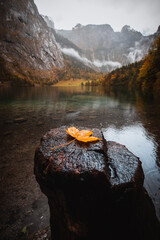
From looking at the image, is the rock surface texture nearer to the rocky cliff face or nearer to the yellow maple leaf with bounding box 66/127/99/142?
the yellow maple leaf with bounding box 66/127/99/142

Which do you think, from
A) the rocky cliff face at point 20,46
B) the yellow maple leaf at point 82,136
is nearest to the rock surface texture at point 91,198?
the yellow maple leaf at point 82,136

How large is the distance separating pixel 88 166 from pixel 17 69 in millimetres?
188954

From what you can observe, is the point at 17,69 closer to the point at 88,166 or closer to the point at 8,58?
the point at 8,58

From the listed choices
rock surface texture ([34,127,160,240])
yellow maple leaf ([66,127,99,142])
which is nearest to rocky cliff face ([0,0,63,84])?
yellow maple leaf ([66,127,99,142])

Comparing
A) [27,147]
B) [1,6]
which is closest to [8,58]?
[1,6]

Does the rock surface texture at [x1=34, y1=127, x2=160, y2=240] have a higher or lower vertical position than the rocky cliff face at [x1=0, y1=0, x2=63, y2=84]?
lower

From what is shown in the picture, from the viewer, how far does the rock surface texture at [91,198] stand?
57.2 inches

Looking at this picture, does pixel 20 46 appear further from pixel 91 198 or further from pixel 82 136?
pixel 91 198

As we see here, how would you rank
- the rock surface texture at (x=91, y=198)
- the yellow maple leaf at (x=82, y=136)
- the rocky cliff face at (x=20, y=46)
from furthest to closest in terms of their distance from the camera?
the rocky cliff face at (x=20, y=46)
the yellow maple leaf at (x=82, y=136)
the rock surface texture at (x=91, y=198)

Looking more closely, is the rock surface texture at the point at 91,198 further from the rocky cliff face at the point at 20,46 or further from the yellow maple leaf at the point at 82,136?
the rocky cliff face at the point at 20,46

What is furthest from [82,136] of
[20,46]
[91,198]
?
[20,46]

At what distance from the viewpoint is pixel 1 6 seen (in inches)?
7057

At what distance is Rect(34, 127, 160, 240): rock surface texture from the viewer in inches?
57.2

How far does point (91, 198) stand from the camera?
4.70ft
